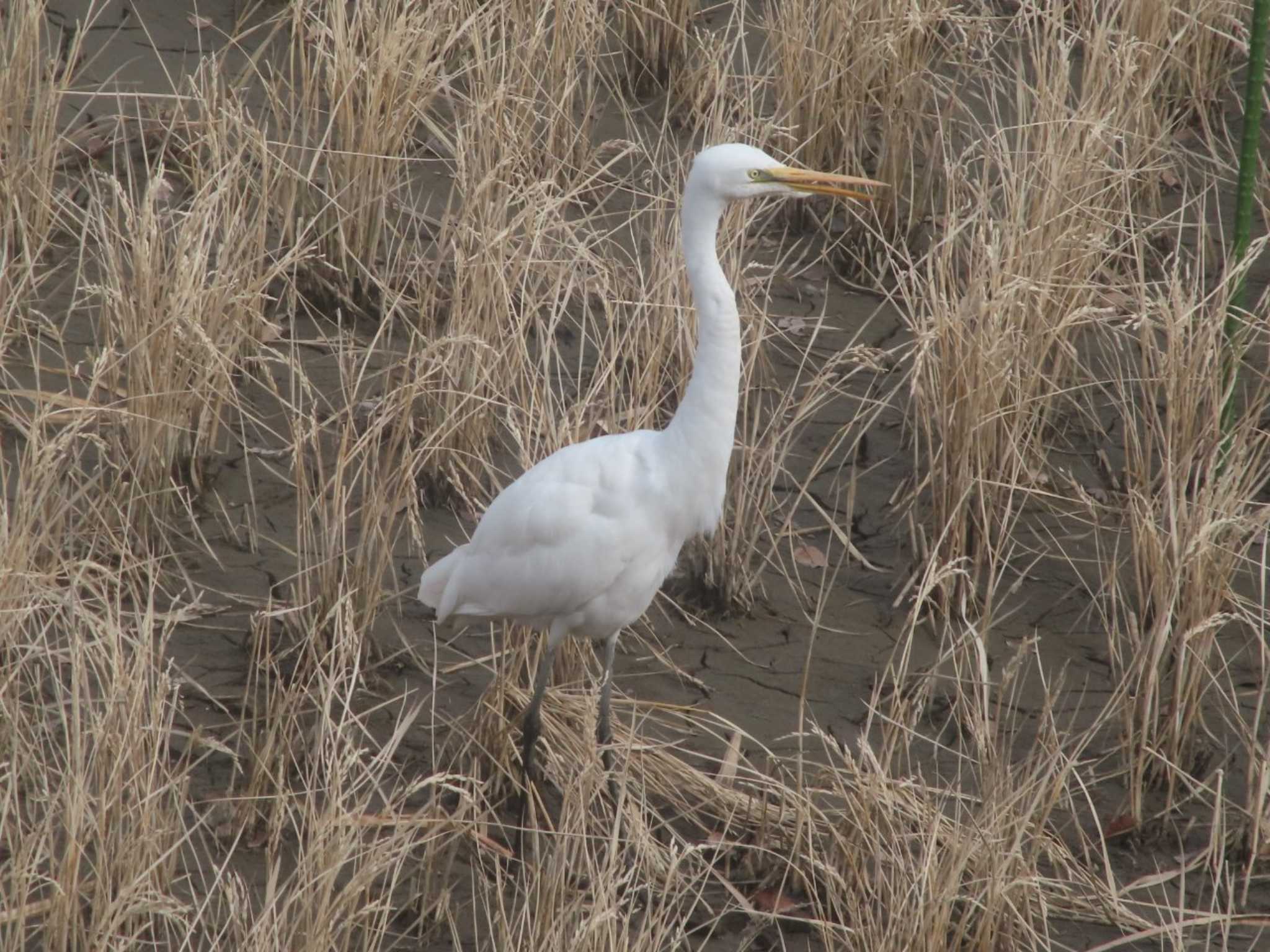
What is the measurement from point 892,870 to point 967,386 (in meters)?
1.40

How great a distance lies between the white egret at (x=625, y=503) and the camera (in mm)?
2863

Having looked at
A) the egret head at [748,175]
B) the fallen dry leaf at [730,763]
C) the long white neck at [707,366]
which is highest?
the egret head at [748,175]

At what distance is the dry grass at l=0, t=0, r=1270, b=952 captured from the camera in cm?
263

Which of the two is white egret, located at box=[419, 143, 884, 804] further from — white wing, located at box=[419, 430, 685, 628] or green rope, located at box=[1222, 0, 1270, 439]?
green rope, located at box=[1222, 0, 1270, 439]

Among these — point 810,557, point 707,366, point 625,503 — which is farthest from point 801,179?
point 810,557

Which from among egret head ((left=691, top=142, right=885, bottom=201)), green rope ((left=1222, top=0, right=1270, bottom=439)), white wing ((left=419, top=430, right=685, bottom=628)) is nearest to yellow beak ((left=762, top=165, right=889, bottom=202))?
egret head ((left=691, top=142, right=885, bottom=201))

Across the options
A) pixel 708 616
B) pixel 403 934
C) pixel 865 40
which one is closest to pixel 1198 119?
pixel 865 40

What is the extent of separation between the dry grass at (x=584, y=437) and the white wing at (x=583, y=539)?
273mm

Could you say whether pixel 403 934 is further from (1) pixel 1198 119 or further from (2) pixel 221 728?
(1) pixel 1198 119

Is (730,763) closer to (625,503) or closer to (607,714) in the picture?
(607,714)

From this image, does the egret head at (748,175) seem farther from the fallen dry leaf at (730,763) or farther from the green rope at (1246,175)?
the green rope at (1246,175)

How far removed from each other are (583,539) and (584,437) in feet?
2.66

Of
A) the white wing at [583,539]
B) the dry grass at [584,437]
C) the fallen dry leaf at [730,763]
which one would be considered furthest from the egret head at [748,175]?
the fallen dry leaf at [730,763]

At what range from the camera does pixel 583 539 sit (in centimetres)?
300
